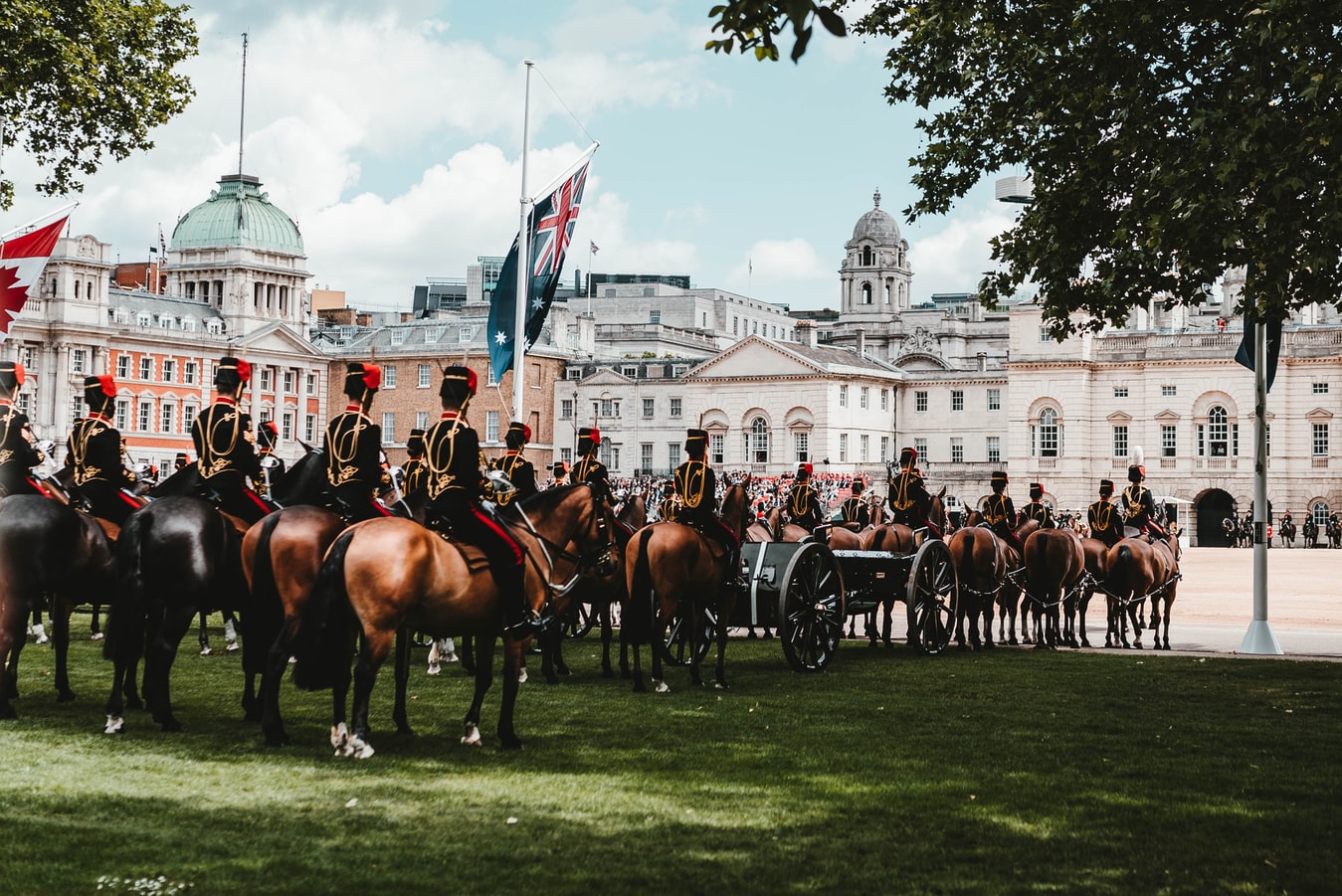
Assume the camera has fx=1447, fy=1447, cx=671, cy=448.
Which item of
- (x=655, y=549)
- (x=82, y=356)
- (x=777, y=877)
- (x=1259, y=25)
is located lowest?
(x=777, y=877)

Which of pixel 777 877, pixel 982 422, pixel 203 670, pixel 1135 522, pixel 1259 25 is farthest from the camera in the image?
pixel 982 422

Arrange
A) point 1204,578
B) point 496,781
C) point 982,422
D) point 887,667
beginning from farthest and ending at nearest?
1. point 982,422
2. point 1204,578
3. point 887,667
4. point 496,781

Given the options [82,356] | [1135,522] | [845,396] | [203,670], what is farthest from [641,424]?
[203,670]

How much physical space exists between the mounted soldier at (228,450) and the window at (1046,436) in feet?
260

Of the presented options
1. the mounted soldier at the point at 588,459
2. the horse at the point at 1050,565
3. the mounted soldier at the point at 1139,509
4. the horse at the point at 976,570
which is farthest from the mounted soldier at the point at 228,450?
the mounted soldier at the point at 1139,509

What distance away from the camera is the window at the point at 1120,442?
86062 millimetres

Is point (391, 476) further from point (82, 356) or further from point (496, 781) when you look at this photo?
point (82, 356)

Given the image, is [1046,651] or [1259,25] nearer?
[1259,25]

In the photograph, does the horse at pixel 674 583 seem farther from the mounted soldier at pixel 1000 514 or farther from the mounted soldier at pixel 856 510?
the mounted soldier at pixel 856 510

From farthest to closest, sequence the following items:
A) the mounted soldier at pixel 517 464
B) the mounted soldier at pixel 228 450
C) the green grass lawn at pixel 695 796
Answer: the mounted soldier at pixel 517 464 < the mounted soldier at pixel 228 450 < the green grass lawn at pixel 695 796

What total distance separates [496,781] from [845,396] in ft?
299

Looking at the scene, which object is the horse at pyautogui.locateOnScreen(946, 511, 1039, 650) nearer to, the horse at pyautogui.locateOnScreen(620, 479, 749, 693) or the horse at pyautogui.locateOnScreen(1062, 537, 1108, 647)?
the horse at pyautogui.locateOnScreen(1062, 537, 1108, 647)

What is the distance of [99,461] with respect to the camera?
1335 centimetres

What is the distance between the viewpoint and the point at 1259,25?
43.9 ft
